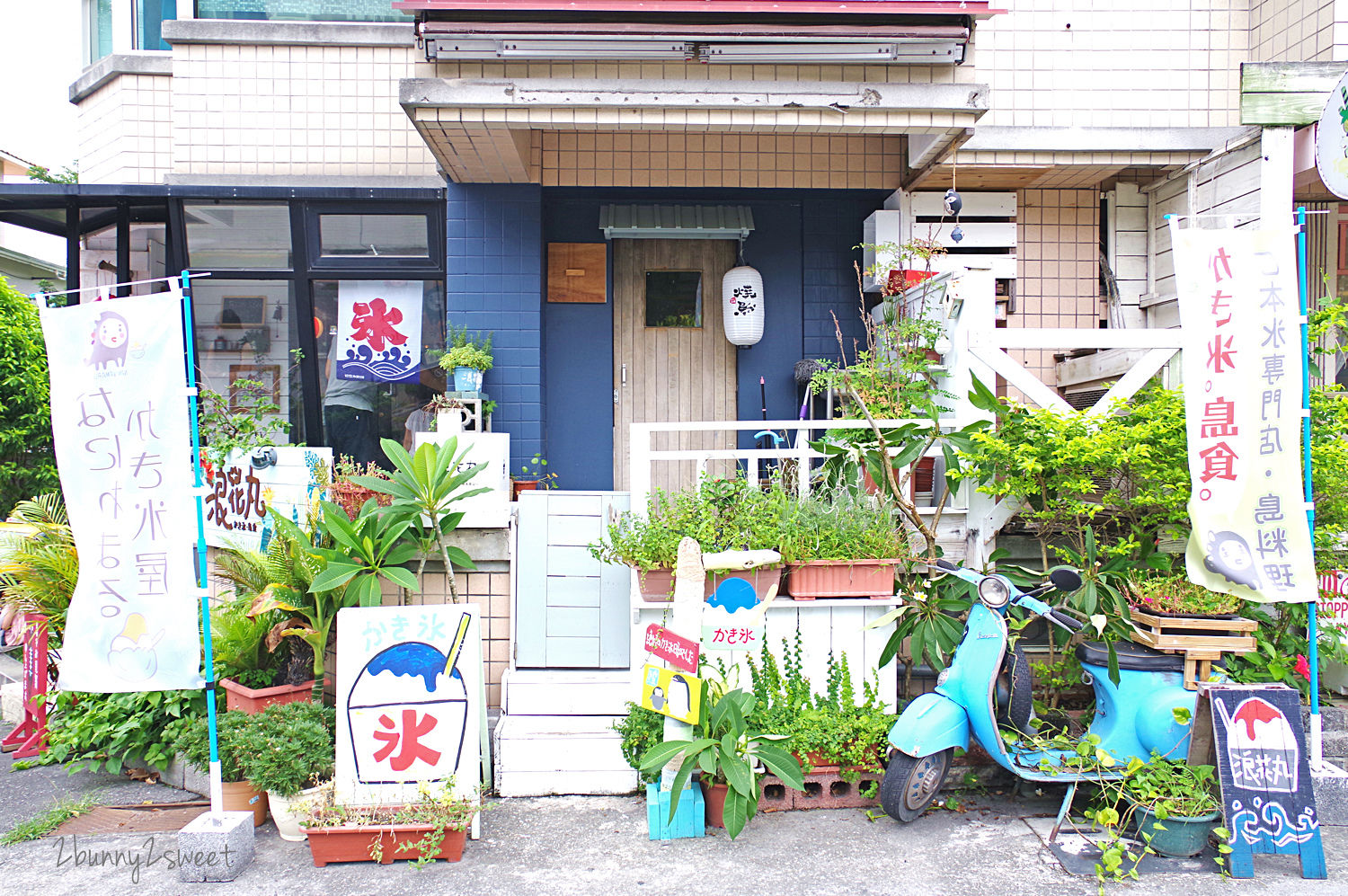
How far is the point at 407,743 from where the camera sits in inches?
157

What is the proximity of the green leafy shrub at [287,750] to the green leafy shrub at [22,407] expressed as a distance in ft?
11.5

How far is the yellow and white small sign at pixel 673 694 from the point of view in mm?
3848

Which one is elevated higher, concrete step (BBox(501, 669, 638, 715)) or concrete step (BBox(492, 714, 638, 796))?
concrete step (BBox(501, 669, 638, 715))

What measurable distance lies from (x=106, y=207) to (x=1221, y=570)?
824 cm

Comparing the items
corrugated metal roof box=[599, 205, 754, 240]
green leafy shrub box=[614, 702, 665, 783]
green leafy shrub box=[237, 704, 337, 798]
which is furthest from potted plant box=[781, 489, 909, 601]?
corrugated metal roof box=[599, 205, 754, 240]

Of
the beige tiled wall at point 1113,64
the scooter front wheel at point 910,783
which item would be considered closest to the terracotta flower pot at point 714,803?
the scooter front wheel at point 910,783

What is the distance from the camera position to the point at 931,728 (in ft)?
12.6

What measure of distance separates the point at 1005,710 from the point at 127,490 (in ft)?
13.8

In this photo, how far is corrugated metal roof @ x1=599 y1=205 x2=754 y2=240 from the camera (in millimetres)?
6836

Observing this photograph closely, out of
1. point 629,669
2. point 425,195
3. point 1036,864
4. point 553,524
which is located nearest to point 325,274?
point 425,195

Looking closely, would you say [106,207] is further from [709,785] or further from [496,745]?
[709,785]

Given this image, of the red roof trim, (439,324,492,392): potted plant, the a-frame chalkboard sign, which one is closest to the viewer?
the a-frame chalkboard sign

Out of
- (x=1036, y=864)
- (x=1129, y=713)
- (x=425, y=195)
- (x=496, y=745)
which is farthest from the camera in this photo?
(x=425, y=195)
